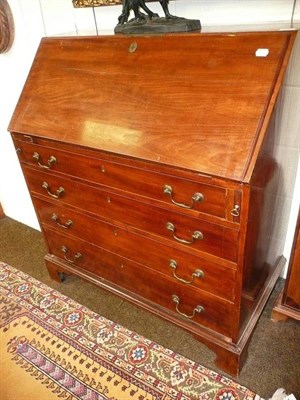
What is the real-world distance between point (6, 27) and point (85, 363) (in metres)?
1.72

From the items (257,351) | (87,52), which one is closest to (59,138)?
(87,52)

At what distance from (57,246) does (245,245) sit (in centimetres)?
106

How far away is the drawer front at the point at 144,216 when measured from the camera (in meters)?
1.01

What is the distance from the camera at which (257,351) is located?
141cm

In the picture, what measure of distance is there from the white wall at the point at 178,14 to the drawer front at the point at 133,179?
36cm

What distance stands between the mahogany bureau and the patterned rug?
174 mm

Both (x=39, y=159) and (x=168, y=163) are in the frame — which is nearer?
(x=168, y=163)

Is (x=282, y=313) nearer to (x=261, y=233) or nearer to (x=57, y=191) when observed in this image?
(x=261, y=233)

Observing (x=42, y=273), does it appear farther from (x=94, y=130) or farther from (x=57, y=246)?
(x=94, y=130)

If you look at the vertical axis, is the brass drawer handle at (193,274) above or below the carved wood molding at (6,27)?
below

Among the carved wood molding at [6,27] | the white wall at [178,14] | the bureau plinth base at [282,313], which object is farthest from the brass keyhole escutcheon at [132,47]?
the bureau plinth base at [282,313]

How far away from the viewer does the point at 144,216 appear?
1161 millimetres

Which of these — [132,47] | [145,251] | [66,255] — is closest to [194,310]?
[145,251]

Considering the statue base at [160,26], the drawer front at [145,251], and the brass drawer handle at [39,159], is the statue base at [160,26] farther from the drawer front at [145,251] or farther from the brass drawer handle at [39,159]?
the drawer front at [145,251]
